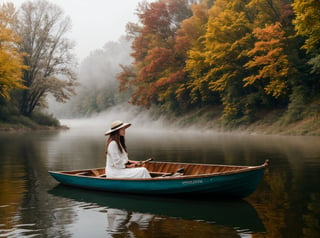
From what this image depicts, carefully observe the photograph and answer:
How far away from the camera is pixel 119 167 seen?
34.7 feet

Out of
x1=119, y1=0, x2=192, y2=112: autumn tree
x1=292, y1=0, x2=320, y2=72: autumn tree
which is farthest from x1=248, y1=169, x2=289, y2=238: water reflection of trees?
x1=119, y1=0, x2=192, y2=112: autumn tree

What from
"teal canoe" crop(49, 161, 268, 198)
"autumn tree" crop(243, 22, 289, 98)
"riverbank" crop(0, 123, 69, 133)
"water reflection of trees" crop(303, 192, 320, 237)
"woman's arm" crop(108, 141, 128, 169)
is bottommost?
"water reflection of trees" crop(303, 192, 320, 237)

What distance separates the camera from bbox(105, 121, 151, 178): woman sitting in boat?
10344mm

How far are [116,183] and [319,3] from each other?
17915 mm

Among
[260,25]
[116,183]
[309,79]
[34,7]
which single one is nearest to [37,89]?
[34,7]

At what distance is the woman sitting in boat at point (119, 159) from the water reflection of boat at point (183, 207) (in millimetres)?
527

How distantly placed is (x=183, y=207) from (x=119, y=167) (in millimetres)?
2348

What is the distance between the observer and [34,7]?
4925cm

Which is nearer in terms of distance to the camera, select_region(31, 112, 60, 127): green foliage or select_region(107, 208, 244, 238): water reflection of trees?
select_region(107, 208, 244, 238): water reflection of trees

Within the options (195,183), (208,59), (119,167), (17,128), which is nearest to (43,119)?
(17,128)

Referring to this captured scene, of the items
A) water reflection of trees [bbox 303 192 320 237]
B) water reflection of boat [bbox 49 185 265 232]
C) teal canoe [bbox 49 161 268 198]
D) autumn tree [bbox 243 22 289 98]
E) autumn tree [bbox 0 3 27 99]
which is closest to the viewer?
water reflection of trees [bbox 303 192 320 237]

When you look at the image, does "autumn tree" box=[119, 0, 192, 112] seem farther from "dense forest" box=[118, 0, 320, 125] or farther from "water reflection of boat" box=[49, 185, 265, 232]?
"water reflection of boat" box=[49, 185, 265, 232]

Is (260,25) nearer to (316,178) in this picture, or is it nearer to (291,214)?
(316,178)

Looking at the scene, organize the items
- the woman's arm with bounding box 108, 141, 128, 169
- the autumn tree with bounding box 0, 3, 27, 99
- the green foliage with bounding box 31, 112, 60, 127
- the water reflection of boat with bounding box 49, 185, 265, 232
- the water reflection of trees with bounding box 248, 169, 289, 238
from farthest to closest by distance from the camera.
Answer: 1. the green foliage with bounding box 31, 112, 60, 127
2. the autumn tree with bounding box 0, 3, 27, 99
3. the woman's arm with bounding box 108, 141, 128, 169
4. the water reflection of boat with bounding box 49, 185, 265, 232
5. the water reflection of trees with bounding box 248, 169, 289, 238
